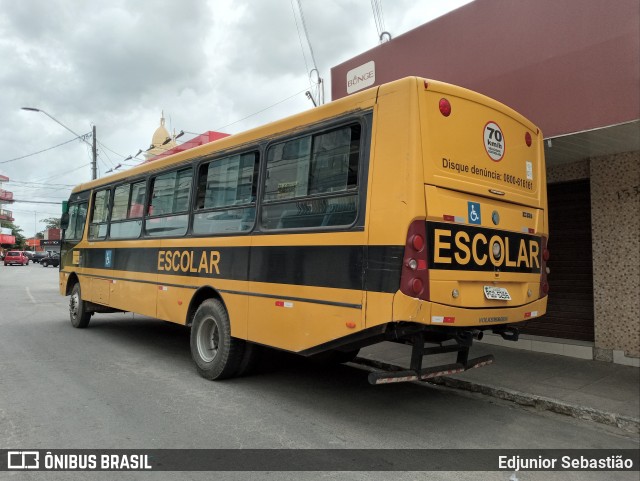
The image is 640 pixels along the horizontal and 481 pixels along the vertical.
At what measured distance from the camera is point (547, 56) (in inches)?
254

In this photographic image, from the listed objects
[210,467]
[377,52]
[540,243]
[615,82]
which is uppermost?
[377,52]

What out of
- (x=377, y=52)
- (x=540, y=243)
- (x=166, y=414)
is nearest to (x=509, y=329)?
(x=540, y=243)

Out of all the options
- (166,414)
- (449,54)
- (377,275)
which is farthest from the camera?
(449,54)

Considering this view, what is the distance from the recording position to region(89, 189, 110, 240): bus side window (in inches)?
354

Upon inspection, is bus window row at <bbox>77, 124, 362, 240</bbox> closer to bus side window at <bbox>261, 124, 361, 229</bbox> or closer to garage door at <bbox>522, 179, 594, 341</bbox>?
bus side window at <bbox>261, 124, 361, 229</bbox>

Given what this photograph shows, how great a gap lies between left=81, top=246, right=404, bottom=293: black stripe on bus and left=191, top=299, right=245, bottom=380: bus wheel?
1.48ft

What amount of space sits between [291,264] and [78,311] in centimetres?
693

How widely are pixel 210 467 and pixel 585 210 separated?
6.50 metres

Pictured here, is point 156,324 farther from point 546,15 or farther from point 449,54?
point 546,15

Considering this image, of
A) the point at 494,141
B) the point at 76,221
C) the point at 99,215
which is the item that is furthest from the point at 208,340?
Answer: the point at 76,221

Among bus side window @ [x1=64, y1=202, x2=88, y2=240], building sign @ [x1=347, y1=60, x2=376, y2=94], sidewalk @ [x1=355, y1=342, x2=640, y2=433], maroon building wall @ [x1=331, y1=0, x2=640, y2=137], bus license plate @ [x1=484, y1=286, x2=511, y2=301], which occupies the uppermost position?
building sign @ [x1=347, y1=60, x2=376, y2=94]

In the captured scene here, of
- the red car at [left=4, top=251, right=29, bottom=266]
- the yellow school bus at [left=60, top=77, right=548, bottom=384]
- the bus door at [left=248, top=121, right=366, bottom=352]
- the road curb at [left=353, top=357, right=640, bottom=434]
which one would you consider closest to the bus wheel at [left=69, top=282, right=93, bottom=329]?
the yellow school bus at [left=60, top=77, right=548, bottom=384]

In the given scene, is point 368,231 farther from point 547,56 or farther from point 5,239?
point 5,239

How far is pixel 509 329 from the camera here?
16.6 ft
